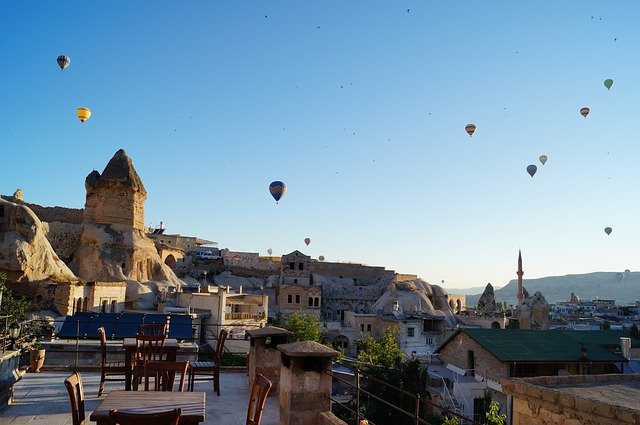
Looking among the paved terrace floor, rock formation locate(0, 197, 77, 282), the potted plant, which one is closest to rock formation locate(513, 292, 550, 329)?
rock formation locate(0, 197, 77, 282)

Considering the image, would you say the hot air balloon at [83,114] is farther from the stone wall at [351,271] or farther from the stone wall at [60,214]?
the stone wall at [351,271]

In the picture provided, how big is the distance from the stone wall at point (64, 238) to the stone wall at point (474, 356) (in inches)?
1263

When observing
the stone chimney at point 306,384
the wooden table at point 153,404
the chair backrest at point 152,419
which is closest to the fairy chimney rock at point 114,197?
the stone chimney at point 306,384

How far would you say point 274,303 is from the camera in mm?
57938

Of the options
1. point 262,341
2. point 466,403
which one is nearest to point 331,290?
point 466,403

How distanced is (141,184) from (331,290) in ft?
92.6

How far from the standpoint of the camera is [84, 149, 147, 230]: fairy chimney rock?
44656 millimetres

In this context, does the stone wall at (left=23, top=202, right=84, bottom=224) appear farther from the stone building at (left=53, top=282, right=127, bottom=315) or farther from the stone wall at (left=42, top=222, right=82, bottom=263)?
the stone building at (left=53, top=282, right=127, bottom=315)

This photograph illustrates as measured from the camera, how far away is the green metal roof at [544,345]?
27.5m

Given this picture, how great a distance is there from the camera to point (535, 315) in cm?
5312

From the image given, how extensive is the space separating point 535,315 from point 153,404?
2171 inches

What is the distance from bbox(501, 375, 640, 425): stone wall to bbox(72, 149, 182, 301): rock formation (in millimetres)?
39399

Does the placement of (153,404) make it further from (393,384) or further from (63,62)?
(63,62)

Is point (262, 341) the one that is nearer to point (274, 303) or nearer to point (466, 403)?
point (466, 403)
